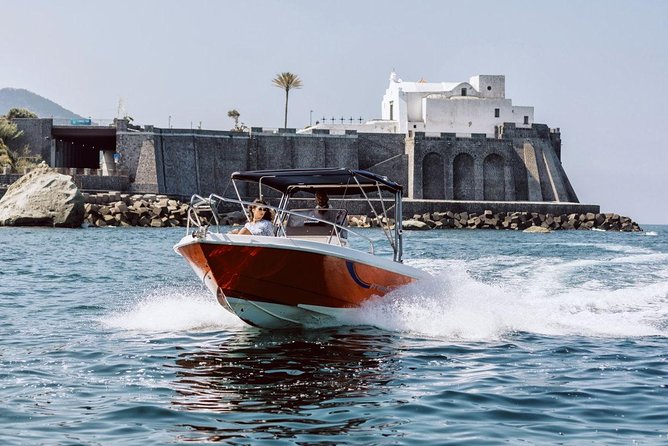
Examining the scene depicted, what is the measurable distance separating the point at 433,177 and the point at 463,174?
104 inches

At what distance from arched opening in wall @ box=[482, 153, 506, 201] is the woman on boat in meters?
66.7

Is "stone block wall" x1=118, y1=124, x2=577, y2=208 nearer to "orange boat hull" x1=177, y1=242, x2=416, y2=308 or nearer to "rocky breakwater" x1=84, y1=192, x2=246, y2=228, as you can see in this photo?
"rocky breakwater" x1=84, y1=192, x2=246, y2=228

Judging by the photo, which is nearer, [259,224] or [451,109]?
[259,224]

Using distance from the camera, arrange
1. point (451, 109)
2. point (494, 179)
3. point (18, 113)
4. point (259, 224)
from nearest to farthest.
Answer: point (259, 224) < point (494, 179) < point (18, 113) < point (451, 109)

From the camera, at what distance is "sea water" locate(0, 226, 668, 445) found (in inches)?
305

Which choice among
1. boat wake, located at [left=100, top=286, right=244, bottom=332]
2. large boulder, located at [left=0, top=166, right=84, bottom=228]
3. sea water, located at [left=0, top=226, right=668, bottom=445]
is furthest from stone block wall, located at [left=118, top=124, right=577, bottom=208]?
boat wake, located at [left=100, top=286, right=244, bottom=332]

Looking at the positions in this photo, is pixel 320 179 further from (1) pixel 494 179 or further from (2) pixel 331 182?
(1) pixel 494 179

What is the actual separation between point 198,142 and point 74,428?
65.1 m

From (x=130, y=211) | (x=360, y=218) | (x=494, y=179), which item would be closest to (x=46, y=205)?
(x=130, y=211)

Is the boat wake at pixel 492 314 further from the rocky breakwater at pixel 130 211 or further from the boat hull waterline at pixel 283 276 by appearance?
the rocky breakwater at pixel 130 211

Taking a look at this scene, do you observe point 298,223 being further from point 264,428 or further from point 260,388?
point 264,428

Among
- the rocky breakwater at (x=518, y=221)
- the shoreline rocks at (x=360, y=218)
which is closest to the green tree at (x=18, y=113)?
the shoreline rocks at (x=360, y=218)

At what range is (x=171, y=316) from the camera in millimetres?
14523

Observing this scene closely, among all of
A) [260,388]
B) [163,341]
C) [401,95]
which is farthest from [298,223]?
[401,95]
